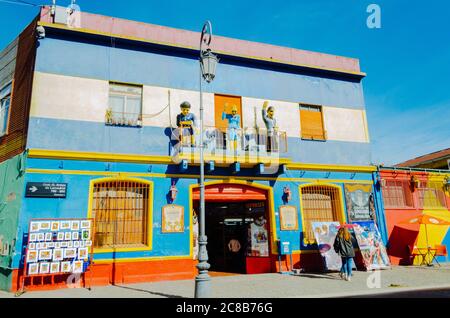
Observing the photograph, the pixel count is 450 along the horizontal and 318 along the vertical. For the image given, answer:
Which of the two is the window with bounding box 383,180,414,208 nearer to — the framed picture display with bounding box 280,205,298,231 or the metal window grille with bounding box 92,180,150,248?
the framed picture display with bounding box 280,205,298,231

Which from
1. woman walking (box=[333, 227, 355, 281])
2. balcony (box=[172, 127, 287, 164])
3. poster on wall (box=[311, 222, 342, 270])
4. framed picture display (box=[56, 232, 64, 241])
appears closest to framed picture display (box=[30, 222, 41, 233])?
framed picture display (box=[56, 232, 64, 241])

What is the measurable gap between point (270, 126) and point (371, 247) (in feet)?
20.4

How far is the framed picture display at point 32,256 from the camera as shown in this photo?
9.24 meters

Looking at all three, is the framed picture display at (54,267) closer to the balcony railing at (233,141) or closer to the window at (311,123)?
the balcony railing at (233,141)

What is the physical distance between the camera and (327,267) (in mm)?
12242

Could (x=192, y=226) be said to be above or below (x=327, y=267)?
above

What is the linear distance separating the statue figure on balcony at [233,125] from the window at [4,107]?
832 cm

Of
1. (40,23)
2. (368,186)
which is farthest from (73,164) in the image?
(368,186)

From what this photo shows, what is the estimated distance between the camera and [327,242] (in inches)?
500

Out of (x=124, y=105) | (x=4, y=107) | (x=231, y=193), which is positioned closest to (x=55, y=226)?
(x=124, y=105)

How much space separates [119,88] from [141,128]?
1.77 metres

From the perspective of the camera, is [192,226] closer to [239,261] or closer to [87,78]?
[239,261]

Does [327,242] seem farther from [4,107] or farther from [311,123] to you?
[4,107]
